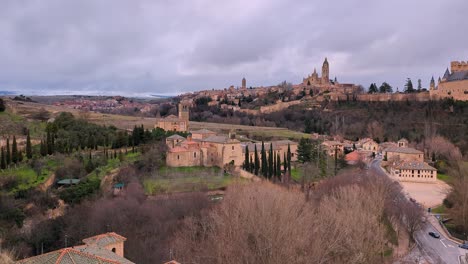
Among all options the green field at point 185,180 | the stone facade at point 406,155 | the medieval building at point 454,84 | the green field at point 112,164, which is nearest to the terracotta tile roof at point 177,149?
the green field at point 185,180

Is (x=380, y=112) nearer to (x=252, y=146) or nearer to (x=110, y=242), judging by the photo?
(x=252, y=146)

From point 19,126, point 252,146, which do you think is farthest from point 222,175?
point 19,126

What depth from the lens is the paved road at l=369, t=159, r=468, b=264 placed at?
63.0ft

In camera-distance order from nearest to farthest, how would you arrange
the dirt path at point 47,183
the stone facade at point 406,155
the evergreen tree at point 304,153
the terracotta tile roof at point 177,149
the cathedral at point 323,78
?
the dirt path at point 47,183 → the terracotta tile roof at point 177,149 → the evergreen tree at point 304,153 → the stone facade at point 406,155 → the cathedral at point 323,78

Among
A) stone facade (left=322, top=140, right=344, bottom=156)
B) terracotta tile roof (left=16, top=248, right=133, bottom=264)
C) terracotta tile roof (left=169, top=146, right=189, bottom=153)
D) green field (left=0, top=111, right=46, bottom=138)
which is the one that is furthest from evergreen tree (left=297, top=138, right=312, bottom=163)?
terracotta tile roof (left=16, top=248, right=133, bottom=264)

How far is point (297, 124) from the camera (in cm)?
6675

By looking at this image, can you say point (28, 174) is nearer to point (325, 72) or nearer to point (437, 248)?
point (437, 248)

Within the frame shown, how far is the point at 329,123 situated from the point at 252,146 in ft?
104

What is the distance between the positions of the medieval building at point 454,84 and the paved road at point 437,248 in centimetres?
4316

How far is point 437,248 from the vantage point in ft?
68.6

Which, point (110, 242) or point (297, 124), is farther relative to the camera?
point (297, 124)

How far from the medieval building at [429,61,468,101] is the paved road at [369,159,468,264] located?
43163mm

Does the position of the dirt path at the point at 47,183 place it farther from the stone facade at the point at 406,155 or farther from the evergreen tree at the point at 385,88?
the evergreen tree at the point at 385,88

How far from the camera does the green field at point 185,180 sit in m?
24.1
